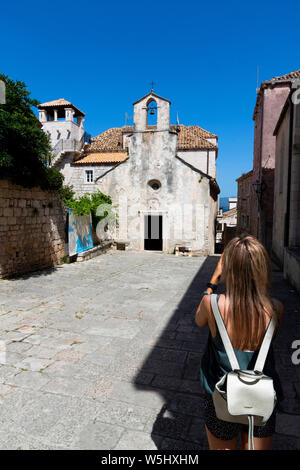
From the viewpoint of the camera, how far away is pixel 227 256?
163 centimetres

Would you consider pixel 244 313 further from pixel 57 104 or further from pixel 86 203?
pixel 57 104

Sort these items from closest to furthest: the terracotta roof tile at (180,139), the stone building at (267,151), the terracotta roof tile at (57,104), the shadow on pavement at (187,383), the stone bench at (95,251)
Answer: the shadow on pavement at (187,383) < the stone bench at (95,251) < the stone building at (267,151) < the terracotta roof tile at (180,139) < the terracotta roof tile at (57,104)

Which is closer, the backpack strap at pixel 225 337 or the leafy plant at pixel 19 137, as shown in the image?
the backpack strap at pixel 225 337

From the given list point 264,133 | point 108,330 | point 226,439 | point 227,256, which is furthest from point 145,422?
point 264,133

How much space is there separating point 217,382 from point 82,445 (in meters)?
1.40

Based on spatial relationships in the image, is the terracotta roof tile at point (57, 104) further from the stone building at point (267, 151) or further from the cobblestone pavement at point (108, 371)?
the cobblestone pavement at point (108, 371)

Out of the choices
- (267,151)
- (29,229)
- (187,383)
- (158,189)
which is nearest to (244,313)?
(187,383)

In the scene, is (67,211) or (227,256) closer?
(227,256)

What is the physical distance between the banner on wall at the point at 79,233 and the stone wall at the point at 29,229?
19.4 inches

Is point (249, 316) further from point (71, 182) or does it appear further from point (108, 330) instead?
point (71, 182)

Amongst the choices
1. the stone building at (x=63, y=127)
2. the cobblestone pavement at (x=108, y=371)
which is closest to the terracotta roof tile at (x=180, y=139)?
the stone building at (x=63, y=127)

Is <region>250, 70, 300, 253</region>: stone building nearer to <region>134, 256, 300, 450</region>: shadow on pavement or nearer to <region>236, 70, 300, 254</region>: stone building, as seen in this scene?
<region>236, 70, 300, 254</region>: stone building

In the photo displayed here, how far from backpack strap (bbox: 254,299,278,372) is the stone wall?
8251 mm

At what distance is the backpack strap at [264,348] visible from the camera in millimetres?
1452
